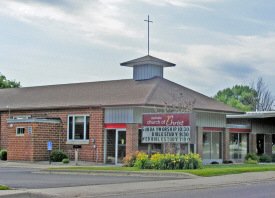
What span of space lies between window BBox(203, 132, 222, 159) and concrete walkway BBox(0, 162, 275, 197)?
14142mm

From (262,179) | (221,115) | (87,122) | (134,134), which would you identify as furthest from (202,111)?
(262,179)

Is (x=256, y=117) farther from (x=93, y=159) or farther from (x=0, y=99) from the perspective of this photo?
(x=0, y=99)

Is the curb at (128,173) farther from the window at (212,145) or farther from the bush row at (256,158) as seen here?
the bush row at (256,158)

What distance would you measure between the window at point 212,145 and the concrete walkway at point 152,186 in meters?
14.1

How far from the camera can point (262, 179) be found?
18922 millimetres

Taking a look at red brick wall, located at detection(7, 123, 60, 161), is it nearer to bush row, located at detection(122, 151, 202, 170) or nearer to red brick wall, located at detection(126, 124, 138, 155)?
Answer: red brick wall, located at detection(126, 124, 138, 155)

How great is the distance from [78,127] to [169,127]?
34.7 feet

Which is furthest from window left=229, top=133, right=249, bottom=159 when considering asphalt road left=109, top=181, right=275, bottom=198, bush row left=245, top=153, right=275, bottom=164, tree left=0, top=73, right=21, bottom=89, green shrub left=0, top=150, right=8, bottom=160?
tree left=0, top=73, right=21, bottom=89

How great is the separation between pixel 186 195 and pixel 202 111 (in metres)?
19.4

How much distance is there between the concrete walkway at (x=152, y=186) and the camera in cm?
1427

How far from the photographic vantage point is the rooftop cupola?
3561 centimetres

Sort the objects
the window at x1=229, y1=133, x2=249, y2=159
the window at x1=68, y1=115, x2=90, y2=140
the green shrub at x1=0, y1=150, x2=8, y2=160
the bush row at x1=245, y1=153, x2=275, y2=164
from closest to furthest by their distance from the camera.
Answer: the window at x1=68, y1=115, x2=90, y2=140 < the green shrub at x1=0, y1=150, x2=8, y2=160 < the bush row at x1=245, y1=153, x2=275, y2=164 < the window at x1=229, y1=133, x2=249, y2=159

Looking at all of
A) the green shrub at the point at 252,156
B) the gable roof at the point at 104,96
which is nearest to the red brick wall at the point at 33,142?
the gable roof at the point at 104,96

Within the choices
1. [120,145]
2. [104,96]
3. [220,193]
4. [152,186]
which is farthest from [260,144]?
[220,193]
